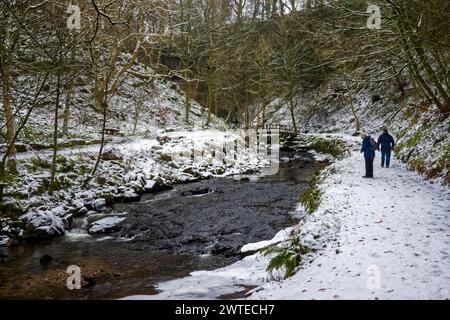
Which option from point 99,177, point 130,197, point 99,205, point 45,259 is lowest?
point 45,259

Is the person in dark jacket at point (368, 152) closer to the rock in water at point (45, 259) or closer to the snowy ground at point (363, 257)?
the snowy ground at point (363, 257)

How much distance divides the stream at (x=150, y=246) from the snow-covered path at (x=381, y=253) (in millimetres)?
2722

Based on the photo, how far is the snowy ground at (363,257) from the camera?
5.21 m

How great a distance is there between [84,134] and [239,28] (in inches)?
1126

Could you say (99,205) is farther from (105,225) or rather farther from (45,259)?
(45,259)

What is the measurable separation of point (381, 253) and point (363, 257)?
13.5 inches

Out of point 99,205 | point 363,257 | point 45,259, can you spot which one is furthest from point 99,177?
point 363,257

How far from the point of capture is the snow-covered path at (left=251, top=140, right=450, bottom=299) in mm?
5123

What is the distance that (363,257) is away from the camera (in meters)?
6.18

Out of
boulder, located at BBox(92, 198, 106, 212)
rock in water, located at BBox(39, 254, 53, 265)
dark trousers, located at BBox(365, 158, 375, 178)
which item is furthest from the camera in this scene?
boulder, located at BBox(92, 198, 106, 212)

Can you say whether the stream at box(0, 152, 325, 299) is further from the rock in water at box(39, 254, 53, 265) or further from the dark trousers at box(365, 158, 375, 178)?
the dark trousers at box(365, 158, 375, 178)

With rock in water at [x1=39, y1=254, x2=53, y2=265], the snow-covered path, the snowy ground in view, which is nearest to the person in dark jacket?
the snowy ground

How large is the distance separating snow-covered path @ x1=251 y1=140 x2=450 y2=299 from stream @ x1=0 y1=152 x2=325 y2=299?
2722mm
